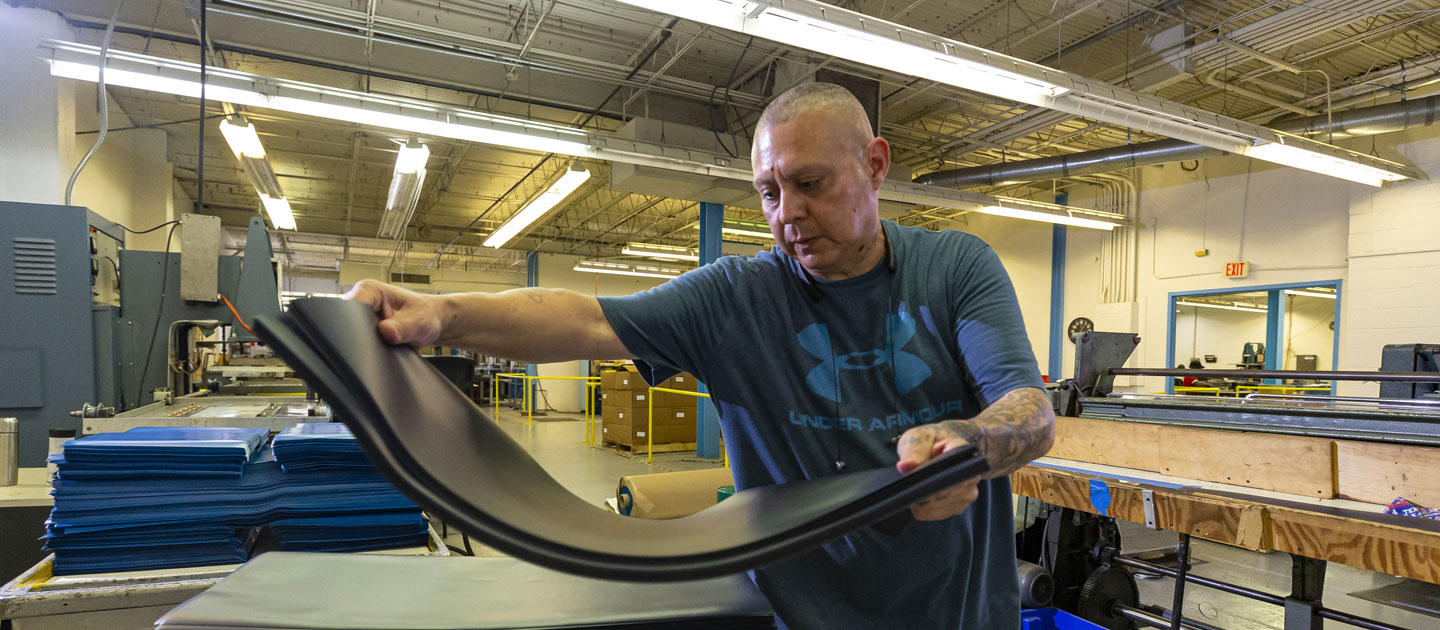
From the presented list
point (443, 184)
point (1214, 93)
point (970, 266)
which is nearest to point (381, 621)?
point (970, 266)

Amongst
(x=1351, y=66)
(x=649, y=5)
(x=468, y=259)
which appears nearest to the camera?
(x=649, y=5)

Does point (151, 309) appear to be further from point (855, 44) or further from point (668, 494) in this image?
point (855, 44)

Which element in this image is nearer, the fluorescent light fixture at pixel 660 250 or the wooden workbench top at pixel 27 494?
the wooden workbench top at pixel 27 494

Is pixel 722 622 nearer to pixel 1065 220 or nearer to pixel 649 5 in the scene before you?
pixel 649 5

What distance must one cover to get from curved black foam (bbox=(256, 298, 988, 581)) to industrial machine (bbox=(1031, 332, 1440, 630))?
1652mm

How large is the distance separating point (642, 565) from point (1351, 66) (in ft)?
27.5

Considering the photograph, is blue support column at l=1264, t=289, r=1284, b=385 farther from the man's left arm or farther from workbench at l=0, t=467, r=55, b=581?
workbench at l=0, t=467, r=55, b=581

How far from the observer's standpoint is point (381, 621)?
65cm

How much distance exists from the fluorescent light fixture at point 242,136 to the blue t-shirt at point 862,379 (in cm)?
512

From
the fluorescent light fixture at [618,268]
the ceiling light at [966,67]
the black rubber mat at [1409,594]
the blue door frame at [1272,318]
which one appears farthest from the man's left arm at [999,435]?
the fluorescent light fixture at [618,268]

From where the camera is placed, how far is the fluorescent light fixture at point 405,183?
526cm

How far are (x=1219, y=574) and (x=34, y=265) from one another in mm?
6104

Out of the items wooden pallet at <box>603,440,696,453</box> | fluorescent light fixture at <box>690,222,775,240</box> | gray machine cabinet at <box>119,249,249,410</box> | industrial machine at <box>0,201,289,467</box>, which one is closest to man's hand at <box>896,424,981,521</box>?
industrial machine at <box>0,201,289,467</box>

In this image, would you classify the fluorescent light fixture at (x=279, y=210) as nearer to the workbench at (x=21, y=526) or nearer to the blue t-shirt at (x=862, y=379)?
the workbench at (x=21, y=526)
